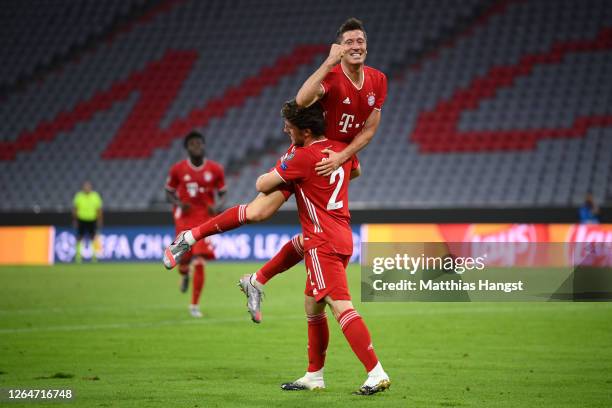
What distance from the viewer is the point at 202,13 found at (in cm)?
3550

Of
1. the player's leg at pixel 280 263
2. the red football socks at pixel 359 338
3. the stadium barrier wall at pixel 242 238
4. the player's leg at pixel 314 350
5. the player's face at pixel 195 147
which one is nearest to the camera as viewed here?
the red football socks at pixel 359 338

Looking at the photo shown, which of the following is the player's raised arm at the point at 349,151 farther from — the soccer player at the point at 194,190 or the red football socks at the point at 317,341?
the soccer player at the point at 194,190

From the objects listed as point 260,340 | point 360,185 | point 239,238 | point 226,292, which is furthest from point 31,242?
point 260,340

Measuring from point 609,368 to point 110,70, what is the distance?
28643 mm

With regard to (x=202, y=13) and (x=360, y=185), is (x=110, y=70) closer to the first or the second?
→ (x=202, y=13)

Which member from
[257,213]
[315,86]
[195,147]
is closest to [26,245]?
[195,147]

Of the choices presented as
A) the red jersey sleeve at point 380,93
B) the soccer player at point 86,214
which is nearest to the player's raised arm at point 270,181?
the red jersey sleeve at point 380,93

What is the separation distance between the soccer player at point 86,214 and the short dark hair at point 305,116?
19.5 metres

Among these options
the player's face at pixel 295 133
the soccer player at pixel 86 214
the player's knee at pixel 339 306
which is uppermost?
the soccer player at pixel 86 214

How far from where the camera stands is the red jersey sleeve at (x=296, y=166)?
6.93 m

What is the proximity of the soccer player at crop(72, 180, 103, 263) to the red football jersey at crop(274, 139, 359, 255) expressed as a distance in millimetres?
19420

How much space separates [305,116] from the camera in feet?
22.8

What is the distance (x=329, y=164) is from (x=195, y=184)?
24.7 feet

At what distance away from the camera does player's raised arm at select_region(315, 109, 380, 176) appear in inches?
273
